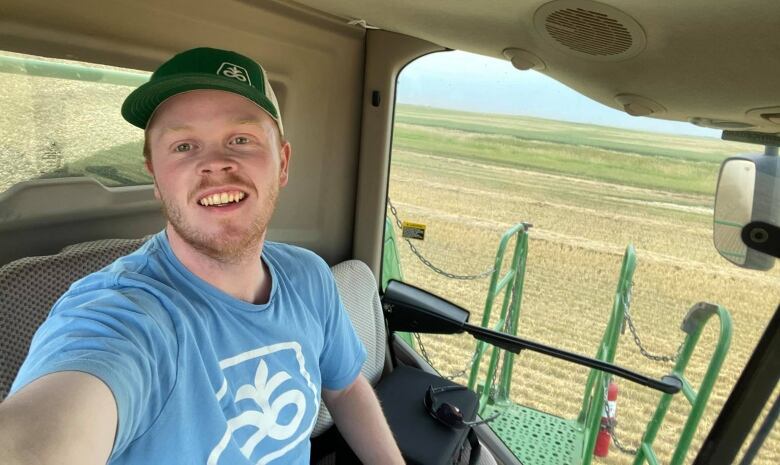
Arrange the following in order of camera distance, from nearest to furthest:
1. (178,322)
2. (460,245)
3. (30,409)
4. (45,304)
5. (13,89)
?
(30,409) < (178,322) < (45,304) < (13,89) < (460,245)

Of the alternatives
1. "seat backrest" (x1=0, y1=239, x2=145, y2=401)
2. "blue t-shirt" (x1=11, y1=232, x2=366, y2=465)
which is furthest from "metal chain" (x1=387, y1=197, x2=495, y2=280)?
"seat backrest" (x1=0, y1=239, x2=145, y2=401)

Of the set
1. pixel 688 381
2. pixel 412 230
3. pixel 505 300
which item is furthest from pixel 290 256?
pixel 505 300

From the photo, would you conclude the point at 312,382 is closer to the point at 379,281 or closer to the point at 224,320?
the point at 224,320

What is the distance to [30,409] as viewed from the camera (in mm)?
721

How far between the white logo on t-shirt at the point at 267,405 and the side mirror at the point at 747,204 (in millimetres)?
1532

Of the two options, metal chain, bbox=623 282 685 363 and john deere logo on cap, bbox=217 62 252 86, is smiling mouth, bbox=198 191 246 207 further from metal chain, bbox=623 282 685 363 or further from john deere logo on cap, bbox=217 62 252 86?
metal chain, bbox=623 282 685 363

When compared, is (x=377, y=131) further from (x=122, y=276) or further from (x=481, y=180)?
(x=122, y=276)

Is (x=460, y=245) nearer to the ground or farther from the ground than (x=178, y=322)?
nearer to the ground

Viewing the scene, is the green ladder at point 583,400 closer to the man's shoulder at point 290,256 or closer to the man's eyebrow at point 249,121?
the man's shoulder at point 290,256

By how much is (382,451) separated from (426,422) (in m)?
0.56

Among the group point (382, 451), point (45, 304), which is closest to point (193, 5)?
point (45, 304)

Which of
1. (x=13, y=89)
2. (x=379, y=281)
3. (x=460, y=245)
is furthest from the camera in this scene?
(x=460, y=245)

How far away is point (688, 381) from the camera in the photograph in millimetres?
2527

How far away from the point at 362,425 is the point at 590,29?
4.47 ft
